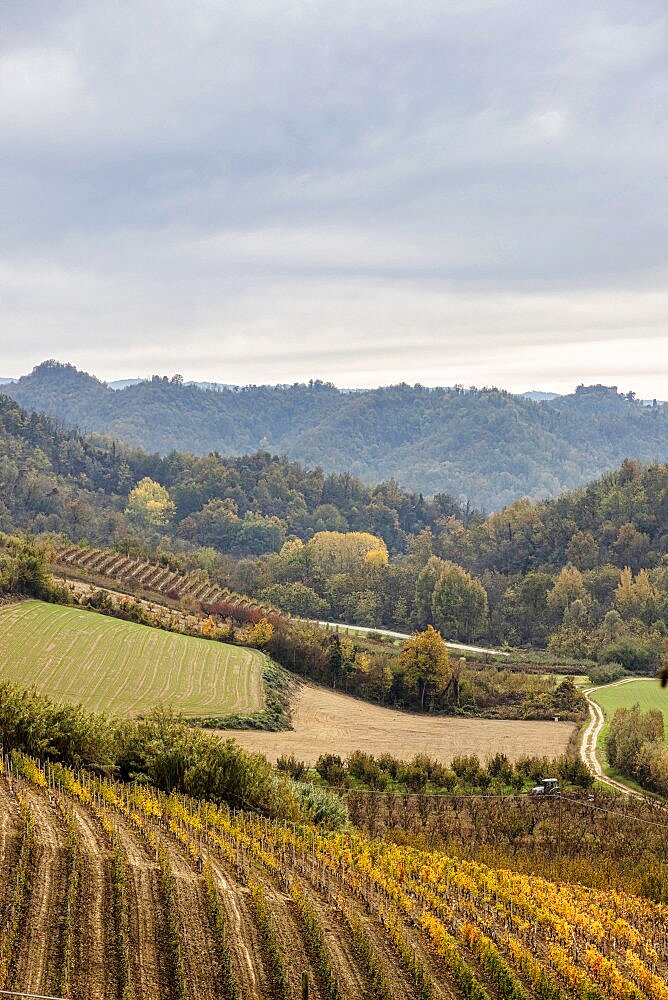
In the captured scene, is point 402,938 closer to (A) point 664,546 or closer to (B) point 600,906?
(B) point 600,906

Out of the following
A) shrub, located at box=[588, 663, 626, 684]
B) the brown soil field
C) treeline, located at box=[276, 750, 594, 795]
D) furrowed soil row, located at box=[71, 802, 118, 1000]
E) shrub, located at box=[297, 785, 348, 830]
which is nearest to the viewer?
furrowed soil row, located at box=[71, 802, 118, 1000]

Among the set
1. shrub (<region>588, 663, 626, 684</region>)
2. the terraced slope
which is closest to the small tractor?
the terraced slope

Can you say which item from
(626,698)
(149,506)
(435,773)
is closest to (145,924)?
(435,773)

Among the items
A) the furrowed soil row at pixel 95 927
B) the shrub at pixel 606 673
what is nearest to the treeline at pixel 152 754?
the furrowed soil row at pixel 95 927

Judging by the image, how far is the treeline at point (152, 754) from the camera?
76.0 ft

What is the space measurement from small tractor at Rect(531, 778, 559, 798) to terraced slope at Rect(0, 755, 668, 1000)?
649 inches

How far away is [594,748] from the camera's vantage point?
159ft

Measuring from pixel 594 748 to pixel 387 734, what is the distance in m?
11.3

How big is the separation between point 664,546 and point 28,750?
104382 millimetres

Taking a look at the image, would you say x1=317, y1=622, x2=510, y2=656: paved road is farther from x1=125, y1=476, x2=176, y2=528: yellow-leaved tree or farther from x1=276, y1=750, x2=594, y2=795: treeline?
x1=125, y1=476, x2=176, y2=528: yellow-leaved tree

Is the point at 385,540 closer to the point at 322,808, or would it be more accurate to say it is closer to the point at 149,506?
the point at 149,506

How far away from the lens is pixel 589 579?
10838cm

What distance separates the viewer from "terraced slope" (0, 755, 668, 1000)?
48.8ft

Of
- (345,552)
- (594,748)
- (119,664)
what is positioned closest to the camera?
(594,748)
